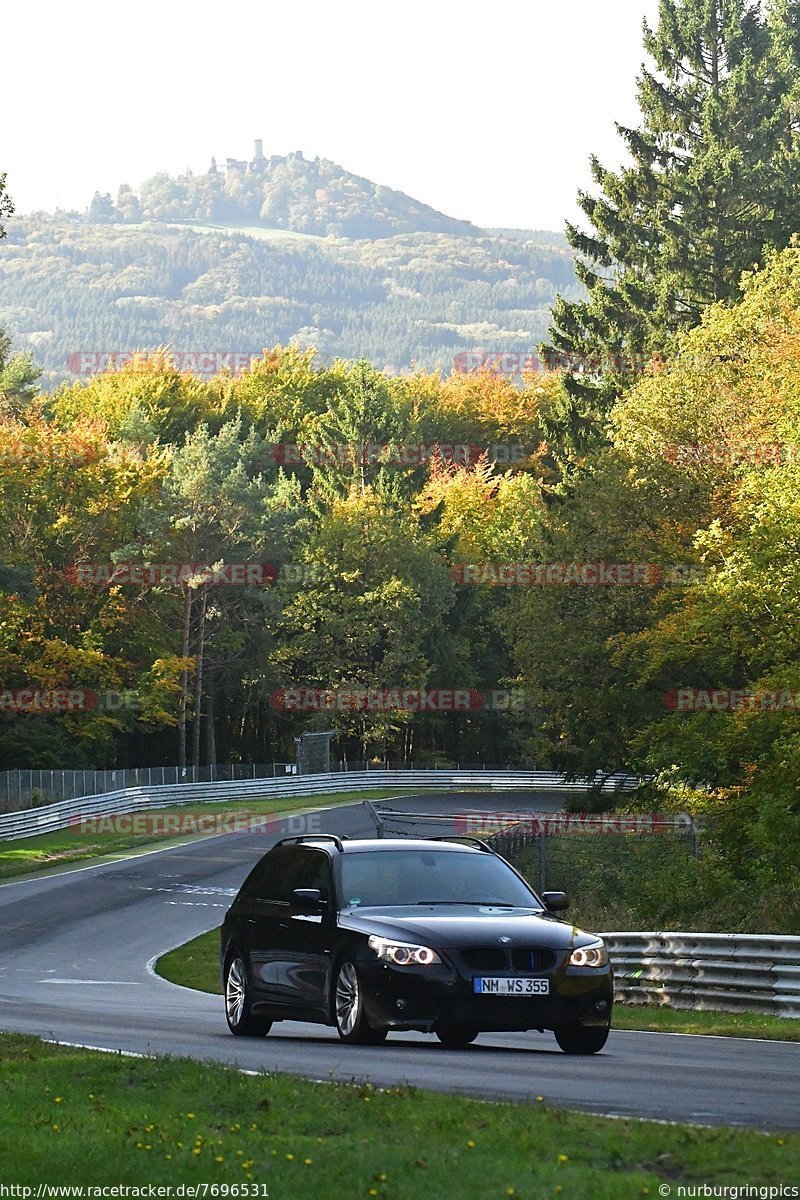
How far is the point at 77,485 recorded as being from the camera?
8019 cm

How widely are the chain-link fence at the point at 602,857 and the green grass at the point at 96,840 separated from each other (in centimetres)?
514

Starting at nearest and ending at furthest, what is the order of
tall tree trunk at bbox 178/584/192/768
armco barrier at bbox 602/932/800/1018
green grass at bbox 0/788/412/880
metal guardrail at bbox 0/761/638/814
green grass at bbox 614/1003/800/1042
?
1. green grass at bbox 614/1003/800/1042
2. armco barrier at bbox 602/932/800/1018
3. green grass at bbox 0/788/412/880
4. metal guardrail at bbox 0/761/638/814
5. tall tree trunk at bbox 178/584/192/768

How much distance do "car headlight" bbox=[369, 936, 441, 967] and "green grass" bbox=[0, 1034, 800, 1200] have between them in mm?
2808

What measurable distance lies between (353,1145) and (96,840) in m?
52.6

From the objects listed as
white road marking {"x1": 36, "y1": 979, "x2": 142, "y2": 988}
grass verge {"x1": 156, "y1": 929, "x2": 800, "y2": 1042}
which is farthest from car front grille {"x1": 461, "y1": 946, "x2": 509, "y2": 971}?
white road marking {"x1": 36, "y1": 979, "x2": 142, "y2": 988}

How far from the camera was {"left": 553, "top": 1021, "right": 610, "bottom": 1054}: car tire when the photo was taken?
14133 millimetres

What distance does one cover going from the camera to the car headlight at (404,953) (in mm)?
13727


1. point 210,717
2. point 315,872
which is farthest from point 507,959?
point 210,717

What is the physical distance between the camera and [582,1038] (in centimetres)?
1422

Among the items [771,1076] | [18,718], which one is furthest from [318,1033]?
[18,718]

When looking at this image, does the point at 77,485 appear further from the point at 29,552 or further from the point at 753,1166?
the point at 753,1166

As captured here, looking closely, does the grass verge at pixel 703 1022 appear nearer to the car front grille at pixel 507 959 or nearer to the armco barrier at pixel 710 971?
the armco barrier at pixel 710 971

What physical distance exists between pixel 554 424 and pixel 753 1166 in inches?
2447

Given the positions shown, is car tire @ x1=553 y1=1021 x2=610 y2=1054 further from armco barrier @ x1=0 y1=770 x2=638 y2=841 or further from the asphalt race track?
armco barrier @ x1=0 y1=770 x2=638 y2=841
